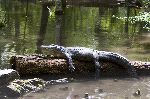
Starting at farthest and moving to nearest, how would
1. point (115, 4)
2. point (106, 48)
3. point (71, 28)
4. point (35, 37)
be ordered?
point (115, 4)
point (71, 28)
point (35, 37)
point (106, 48)

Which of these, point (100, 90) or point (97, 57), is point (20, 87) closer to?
point (100, 90)

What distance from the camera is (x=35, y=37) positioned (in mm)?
17094

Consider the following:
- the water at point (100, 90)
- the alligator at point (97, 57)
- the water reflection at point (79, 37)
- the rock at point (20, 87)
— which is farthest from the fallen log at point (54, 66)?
the water reflection at point (79, 37)

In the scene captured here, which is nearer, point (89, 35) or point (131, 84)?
point (131, 84)

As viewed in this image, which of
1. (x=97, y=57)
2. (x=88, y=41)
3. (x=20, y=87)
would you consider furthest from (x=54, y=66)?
(x=88, y=41)

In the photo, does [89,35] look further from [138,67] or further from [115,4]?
[115,4]

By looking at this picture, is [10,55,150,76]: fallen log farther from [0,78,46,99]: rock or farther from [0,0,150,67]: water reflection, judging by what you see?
[0,0,150,67]: water reflection

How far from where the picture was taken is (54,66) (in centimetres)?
988

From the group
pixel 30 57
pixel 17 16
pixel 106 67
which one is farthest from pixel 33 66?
pixel 17 16

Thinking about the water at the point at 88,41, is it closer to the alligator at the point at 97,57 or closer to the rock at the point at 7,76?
the alligator at the point at 97,57

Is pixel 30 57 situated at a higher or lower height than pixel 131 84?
higher

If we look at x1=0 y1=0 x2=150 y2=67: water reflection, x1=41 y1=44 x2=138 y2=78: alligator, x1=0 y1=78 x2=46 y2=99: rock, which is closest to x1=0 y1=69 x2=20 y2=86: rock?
x1=0 y1=78 x2=46 y2=99: rock

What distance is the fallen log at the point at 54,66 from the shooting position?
971cm

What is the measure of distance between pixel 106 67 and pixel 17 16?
1685 centimetres
